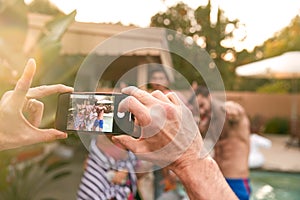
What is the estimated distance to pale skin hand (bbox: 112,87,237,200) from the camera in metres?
1.01

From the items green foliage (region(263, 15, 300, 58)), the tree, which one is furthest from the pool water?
green foliage (region(263, 15, 300, 58))

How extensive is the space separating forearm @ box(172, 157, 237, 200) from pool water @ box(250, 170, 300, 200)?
17.7 ft

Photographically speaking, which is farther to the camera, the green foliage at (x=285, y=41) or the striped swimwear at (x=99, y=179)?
the green foliage at (x=285, y=41)

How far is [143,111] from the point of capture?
0.99 metres

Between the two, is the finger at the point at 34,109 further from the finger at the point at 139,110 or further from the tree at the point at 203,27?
the tree at the point at 203,27

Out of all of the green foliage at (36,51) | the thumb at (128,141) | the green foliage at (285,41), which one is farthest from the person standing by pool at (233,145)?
the green foliage at (285,41)

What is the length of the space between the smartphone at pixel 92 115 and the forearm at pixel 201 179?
190 millimetres

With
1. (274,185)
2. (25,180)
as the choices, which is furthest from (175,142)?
(274,185)

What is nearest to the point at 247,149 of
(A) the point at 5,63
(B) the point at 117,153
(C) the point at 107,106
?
(B) the point at 117,153

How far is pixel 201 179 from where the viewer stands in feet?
3.84

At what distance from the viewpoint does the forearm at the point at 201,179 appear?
3.82ft

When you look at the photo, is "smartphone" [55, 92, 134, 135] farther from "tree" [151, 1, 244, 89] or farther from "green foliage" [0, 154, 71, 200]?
"tree" [151, 1, 244, 89]

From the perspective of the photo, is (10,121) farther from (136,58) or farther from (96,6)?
(136,58)

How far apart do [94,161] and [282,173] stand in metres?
6.58
